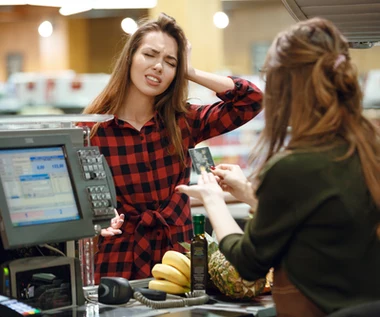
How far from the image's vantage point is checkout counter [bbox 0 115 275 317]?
203 cm

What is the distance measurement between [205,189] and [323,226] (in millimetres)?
390

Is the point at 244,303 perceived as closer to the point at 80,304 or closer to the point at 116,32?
the point at 80,304

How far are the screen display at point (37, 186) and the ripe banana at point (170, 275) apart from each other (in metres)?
0.35

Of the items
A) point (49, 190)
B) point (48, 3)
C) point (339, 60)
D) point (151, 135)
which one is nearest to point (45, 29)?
point (48, 3)

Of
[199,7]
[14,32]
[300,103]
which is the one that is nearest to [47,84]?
[14,32]

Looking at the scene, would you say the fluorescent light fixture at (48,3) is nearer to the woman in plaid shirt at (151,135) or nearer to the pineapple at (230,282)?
the woman in plaid shirt at (151,135)

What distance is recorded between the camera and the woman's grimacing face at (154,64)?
125 inches

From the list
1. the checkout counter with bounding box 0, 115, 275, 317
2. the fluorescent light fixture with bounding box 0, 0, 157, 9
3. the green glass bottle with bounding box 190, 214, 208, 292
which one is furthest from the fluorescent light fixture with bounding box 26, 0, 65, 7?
the green glass bottle with bounding box 190, 214, 208, 292

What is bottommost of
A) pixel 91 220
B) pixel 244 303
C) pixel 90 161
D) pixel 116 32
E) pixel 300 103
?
pixel 244 303

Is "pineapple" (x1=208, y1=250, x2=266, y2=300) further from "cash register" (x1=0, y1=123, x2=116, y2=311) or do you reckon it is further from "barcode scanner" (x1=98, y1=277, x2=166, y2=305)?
"cash register" (x1=0, y1=123, x2=116, y2=311)

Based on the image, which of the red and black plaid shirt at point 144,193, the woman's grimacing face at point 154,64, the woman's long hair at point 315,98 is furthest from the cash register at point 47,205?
the woman's grimacing face at point 154,64

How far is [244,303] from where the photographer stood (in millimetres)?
2248

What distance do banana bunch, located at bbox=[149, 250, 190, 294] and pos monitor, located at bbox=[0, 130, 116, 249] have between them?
0.92ft

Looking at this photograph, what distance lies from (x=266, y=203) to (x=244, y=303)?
498mm
